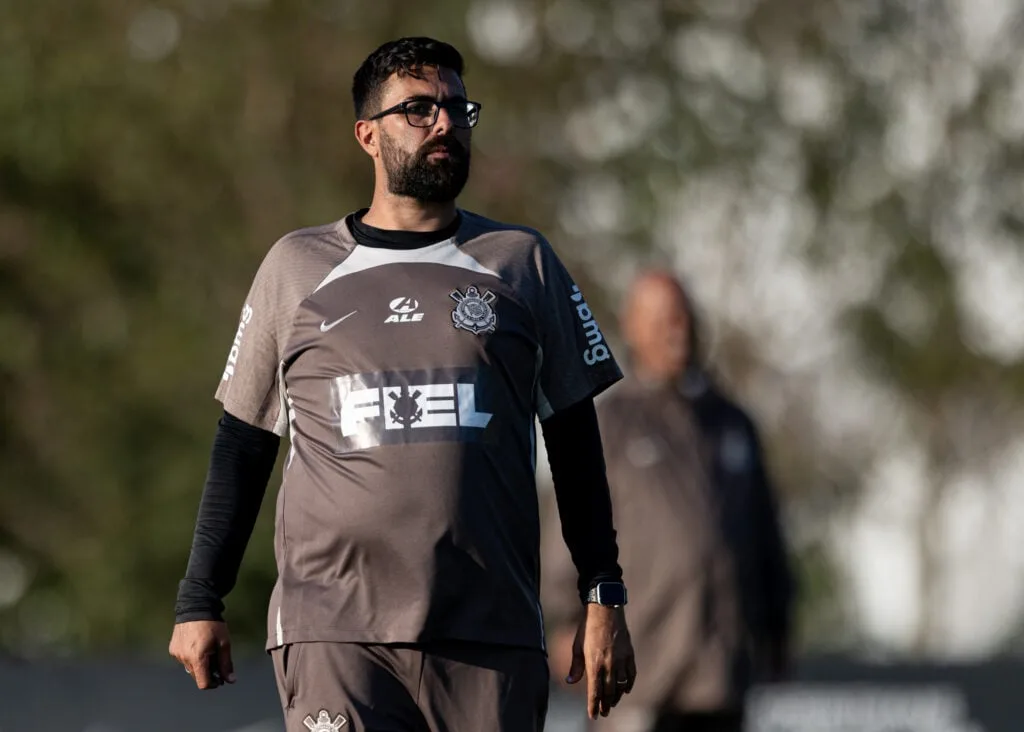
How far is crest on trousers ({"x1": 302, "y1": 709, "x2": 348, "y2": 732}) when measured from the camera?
4.76 m

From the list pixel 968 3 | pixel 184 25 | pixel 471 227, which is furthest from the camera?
pixel 968 3

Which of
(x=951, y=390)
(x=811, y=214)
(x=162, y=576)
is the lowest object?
Result: (x=162, y=576)

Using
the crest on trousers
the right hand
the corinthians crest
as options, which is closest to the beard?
the corinthians crest

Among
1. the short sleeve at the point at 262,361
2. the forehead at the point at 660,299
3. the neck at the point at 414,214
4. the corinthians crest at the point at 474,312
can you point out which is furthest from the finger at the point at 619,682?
the forehead at the point at 660,299

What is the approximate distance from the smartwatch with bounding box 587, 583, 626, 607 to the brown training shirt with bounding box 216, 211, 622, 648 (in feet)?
0.51

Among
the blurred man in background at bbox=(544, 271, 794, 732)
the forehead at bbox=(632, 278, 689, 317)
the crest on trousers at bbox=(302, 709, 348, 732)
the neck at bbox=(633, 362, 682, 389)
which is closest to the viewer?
the crest on trousers at bbox=(302, 709, 348, 732)

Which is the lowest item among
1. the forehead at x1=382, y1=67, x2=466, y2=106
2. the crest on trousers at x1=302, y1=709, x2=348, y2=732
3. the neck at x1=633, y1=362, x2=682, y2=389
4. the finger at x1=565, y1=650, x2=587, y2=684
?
the crest on trousers at x1=302, y1=709, x2=348, y2=732

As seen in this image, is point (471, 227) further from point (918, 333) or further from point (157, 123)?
point (918, 333)

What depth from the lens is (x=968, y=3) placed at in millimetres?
23828

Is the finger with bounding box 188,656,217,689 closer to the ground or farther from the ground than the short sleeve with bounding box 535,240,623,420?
closer to the ground

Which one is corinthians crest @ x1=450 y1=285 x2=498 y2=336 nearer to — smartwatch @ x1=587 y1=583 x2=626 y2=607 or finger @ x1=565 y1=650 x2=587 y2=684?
smartwatch @ x1=587 y1=583 x2=626 y2=607

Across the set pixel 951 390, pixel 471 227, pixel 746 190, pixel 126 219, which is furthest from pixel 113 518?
pixel 471 227

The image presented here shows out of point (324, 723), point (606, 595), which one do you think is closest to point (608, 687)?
point (606, 595)

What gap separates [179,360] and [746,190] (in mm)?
6484
